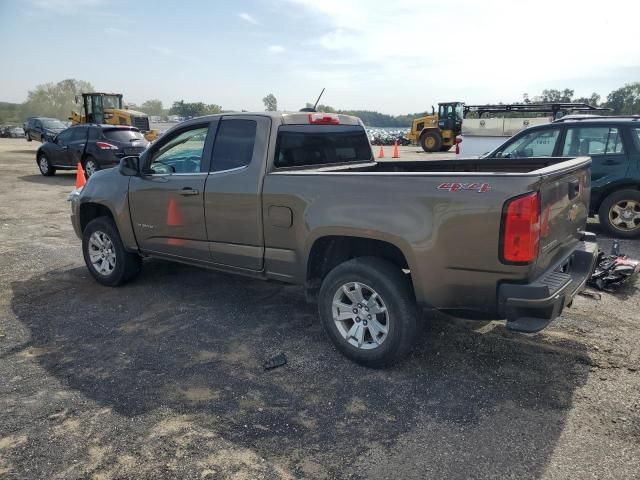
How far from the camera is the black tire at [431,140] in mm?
27938

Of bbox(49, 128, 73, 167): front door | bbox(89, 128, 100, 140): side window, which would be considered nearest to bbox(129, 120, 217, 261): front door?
bbox(89, 128, 100, 140): side window

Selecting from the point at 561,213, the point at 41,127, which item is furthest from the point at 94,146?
the point at 41,127

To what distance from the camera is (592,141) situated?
7430mm

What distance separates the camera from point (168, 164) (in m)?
4.90

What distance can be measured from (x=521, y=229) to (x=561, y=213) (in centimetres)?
71

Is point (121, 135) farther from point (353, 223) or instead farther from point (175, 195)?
point (353, 223)

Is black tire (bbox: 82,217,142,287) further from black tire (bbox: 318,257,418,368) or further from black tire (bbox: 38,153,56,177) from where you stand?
black tire (bbox: 38,153,56,177)

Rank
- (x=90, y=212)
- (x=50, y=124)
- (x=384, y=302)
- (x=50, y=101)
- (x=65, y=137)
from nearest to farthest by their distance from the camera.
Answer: (x=384, y=302), (x=90, y=212), (x=65, y=137), (x=50, y=124), (x=50, y=101)

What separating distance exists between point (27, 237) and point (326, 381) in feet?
21.2

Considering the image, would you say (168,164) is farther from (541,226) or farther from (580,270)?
(580,270)

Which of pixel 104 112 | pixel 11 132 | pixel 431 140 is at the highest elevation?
pixel 104 112

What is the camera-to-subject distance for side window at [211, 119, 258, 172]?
4246 mm

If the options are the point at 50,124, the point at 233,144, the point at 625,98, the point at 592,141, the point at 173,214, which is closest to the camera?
the point at 233,144

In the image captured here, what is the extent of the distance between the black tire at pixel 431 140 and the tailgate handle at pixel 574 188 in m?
25.1
